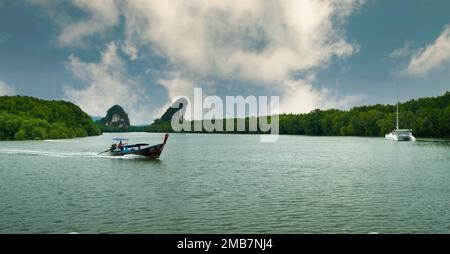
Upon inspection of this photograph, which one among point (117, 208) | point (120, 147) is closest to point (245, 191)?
point (117, 208)

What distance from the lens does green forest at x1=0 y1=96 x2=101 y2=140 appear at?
121 meters

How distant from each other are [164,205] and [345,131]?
469 feet

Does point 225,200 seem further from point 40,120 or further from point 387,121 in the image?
point 387,121

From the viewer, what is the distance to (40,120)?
130250 mm

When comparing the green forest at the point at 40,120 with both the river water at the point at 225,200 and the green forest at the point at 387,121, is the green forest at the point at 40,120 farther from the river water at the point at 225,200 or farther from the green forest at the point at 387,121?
the green forest at the point at 387,121

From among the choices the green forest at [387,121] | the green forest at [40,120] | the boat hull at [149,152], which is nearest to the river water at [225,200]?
the boat hull at [149,152]

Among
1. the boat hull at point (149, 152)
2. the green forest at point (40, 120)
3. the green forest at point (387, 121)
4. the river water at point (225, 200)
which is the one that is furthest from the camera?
the green forest at point (387, 121)

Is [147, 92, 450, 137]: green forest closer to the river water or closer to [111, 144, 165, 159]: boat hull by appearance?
the river water

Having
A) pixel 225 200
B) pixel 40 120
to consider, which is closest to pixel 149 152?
pixel 225 200

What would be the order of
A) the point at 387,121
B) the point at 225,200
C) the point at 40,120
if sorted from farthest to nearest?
the point at 387,121, the point at 40,120, the point at 225,200

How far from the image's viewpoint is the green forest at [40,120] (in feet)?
398

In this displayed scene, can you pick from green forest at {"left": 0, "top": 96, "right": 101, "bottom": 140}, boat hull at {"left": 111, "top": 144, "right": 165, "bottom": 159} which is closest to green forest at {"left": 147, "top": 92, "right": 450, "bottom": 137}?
green forest at {"left": 0, "top": 96, "right": 101, "bottom": 140}

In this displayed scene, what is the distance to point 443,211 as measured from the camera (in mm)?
22141
